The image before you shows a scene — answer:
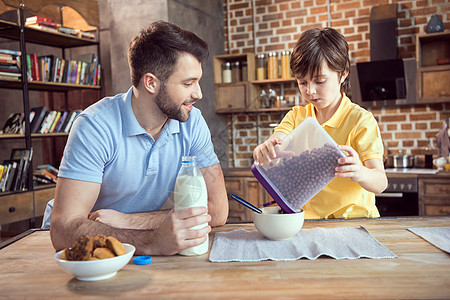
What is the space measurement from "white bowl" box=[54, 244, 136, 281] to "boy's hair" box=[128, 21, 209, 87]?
740 millimetres

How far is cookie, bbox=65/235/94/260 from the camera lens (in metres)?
0.94

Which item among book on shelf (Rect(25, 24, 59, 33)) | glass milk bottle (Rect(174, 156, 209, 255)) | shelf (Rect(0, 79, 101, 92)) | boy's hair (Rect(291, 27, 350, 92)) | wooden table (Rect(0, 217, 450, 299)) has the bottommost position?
wooden table (Rect(0, 217, 450, 299))

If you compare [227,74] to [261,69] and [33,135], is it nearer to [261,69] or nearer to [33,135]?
[261,69]

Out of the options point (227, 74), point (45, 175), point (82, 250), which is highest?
point (227, 74)

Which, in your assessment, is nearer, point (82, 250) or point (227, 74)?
point (82, 250)

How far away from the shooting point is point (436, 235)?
1.21 metres

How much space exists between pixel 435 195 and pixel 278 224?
9.01 ft

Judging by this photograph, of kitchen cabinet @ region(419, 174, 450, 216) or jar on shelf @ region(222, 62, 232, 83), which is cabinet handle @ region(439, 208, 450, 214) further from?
jar on shelf @ region(222, 62, 232, 83)

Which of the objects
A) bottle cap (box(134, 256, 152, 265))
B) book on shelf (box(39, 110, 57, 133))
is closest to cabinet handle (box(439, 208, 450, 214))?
bottle cap (box(134, 256, 152, 265))

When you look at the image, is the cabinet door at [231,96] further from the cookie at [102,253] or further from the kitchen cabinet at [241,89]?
the cookie at [102,253]

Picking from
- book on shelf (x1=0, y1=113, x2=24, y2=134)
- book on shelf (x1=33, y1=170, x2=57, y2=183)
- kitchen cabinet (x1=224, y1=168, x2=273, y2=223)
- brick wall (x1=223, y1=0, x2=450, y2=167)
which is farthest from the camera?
kitchen cabinet (x1=224, y1=168, x2=273, y2=223)

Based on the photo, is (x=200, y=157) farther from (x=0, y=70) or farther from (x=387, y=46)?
(x=387, y=46)

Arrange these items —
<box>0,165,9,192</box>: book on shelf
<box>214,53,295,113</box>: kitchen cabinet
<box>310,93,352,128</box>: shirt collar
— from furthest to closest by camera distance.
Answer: <box>214,53,295,113</box>: kitchen cabinet → <box>0,165,9,192</box>: book on shelf → <box>310,93,352,128</box>: shirt collar

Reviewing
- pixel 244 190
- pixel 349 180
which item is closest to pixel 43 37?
pixel 244 190
